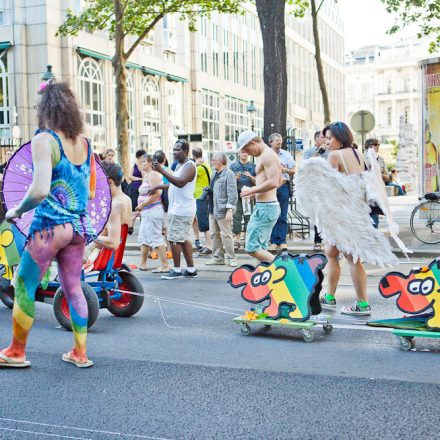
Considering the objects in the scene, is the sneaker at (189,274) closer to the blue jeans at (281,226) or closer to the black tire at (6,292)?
the blue jeans at (281,226)

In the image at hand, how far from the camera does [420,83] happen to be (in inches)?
712

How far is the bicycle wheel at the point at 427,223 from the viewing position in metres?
14.0

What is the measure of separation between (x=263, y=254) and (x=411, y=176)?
39.3 meters

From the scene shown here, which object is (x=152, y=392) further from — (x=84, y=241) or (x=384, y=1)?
(x=384, y=1)

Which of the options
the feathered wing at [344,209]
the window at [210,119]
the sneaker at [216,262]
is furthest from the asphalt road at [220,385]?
the window at [210,119]

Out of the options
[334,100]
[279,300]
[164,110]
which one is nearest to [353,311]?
[279,300]

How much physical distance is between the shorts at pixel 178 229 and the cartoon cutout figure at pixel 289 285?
11.5ft

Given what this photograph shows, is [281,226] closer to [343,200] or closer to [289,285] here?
[343,200]

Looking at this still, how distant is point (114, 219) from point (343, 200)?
2.16 metres

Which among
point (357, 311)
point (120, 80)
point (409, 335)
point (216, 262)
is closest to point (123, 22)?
point (120, 80)

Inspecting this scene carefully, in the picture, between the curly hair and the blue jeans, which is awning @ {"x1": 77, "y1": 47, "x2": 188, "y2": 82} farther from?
the curly hair

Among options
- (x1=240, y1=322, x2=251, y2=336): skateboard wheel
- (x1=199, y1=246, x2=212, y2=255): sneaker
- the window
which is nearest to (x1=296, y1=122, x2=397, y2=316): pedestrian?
(x1=240, y1=322, x2=251, y2=336): skateboard wheel

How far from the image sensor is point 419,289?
242 inches

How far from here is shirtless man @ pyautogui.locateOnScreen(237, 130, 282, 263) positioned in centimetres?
805
